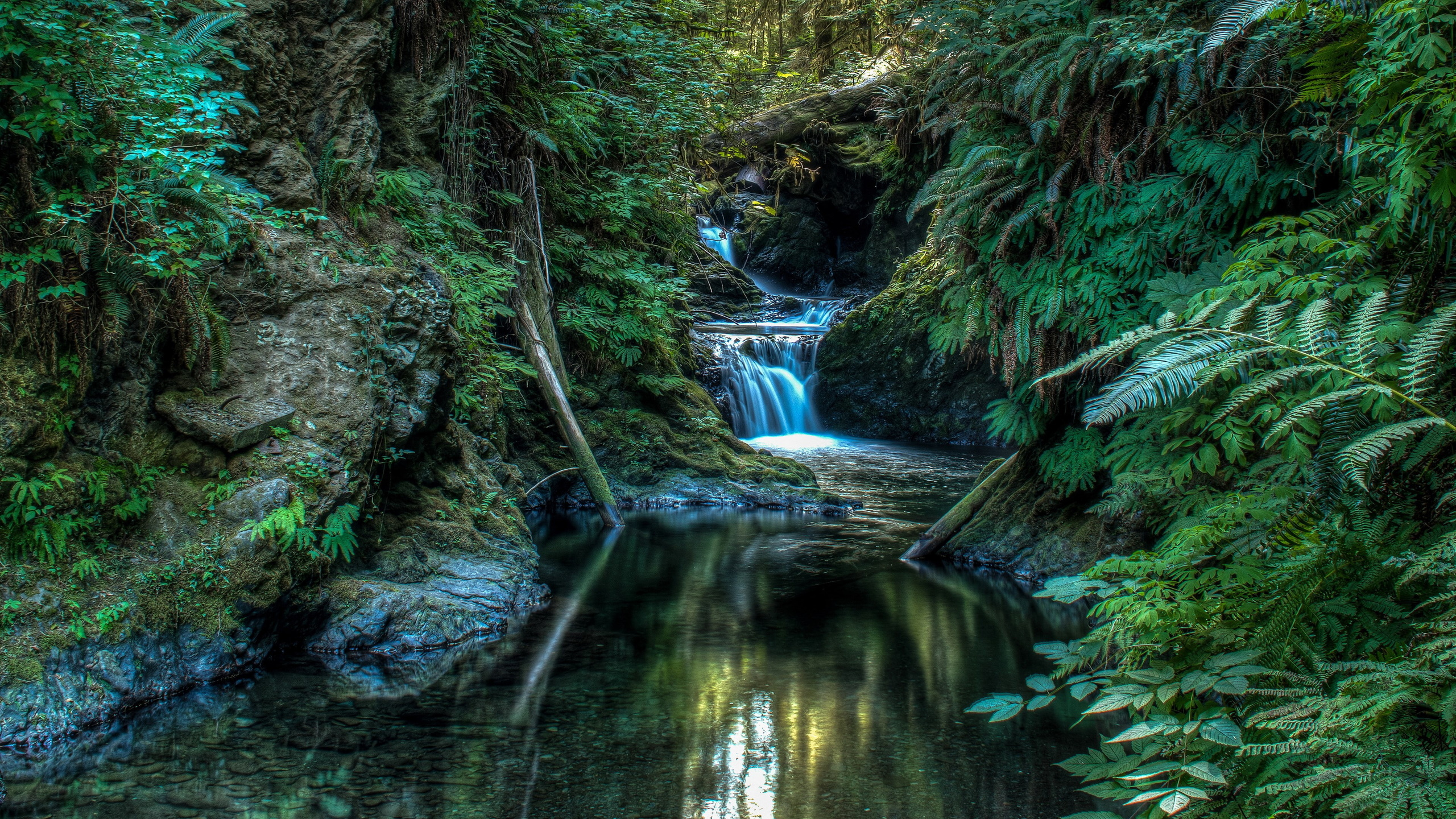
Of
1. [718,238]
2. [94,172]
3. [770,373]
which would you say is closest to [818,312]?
[770,373]

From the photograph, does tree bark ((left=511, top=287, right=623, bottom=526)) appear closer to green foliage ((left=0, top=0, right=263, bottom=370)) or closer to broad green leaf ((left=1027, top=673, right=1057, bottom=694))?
green foliage ((left=0, top=0, right=263, bottom=370))

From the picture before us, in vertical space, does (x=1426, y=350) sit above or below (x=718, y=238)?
below

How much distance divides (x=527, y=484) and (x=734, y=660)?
559 centimetres

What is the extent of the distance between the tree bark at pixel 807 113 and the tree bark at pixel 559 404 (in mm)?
12670

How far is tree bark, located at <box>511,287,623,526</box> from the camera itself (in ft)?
33.4

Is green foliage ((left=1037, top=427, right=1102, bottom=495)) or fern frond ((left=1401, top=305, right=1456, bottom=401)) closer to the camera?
fern frond ((left=1401, top=305, right=1456, bottom=401))

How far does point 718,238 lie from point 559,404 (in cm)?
1366

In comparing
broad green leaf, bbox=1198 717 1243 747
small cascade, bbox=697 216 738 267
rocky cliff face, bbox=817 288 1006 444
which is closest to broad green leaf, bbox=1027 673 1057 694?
broad green leaf, bbox=1198 717 1243 747

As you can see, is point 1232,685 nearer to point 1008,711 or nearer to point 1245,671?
point 1245,671

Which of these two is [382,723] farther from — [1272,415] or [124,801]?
[1272,415]

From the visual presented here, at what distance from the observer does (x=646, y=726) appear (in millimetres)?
4574

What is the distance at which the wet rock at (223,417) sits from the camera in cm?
516

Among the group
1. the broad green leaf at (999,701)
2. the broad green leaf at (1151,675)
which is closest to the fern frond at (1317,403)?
the broad green leaf at (1151,675)

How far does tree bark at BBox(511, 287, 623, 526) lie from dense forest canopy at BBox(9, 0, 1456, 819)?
2.71ft
